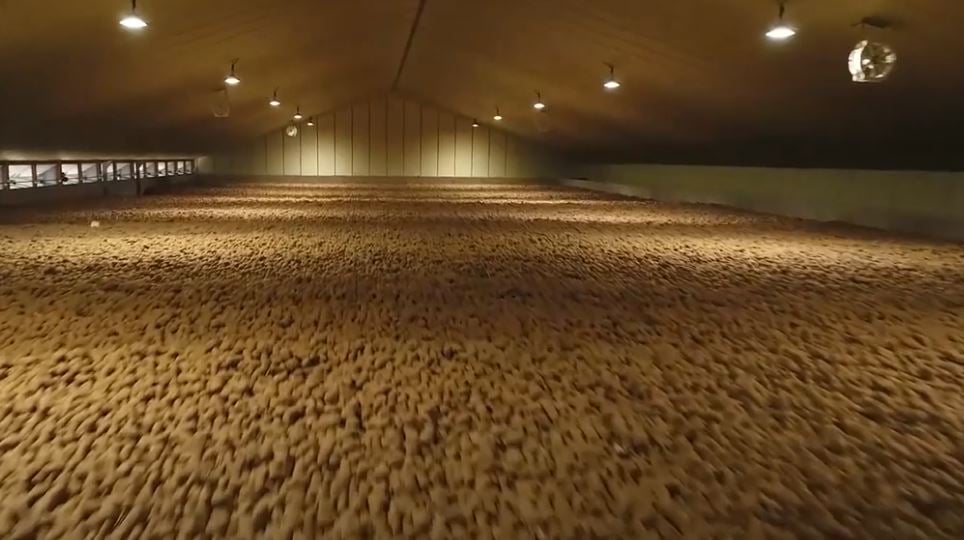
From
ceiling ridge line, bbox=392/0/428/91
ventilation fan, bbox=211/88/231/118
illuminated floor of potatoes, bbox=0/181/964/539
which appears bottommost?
illuminated floor of potatoes, bbox=0/181/964/539

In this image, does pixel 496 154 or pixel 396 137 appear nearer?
pixel 396 137

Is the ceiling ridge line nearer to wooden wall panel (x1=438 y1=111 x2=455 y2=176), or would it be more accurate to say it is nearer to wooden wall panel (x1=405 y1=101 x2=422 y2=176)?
wooden wall panel (x1=405 y1=101 x2=422 y2=176)

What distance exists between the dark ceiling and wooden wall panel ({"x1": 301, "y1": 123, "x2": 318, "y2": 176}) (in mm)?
11833

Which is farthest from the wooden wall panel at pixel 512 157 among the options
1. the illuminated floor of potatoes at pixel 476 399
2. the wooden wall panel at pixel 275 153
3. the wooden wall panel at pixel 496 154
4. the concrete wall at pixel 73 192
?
the illuminated floor of potatoes at pixel 476 399

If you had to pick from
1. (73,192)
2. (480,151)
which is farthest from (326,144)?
(73,192)

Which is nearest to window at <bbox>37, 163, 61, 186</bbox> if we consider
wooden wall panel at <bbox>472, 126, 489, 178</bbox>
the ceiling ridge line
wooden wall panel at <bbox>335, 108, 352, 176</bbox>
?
the ceiling ridge line

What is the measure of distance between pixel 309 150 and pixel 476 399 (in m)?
30.0

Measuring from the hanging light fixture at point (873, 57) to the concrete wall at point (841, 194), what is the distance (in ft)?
11.1

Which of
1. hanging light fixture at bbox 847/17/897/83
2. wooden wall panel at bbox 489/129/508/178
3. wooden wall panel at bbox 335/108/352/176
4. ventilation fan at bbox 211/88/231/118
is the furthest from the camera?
wooden wall panel at bbox 489/129/508/178

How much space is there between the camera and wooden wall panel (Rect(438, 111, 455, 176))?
32219 millimetres

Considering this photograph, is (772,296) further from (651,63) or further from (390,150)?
(390,150)

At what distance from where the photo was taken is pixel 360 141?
32.2 meters

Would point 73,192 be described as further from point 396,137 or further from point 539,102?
point 396,137

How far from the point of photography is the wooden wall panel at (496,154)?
32750 mm
